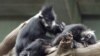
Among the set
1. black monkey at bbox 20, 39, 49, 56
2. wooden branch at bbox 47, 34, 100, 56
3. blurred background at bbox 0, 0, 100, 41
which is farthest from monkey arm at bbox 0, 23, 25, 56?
blurred background at bbox 0, 0, 100, 41

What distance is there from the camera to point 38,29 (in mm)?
1722

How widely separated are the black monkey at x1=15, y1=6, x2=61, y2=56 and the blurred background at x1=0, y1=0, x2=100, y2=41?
6.97ft

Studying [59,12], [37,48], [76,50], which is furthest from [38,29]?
[59,12]

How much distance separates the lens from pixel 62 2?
3.91m

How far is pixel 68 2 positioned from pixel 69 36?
246cm

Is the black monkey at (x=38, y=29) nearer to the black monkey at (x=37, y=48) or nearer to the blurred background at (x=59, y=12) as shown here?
the black monkey at (x=37, y=48)

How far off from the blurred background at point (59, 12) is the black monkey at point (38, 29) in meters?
2.12

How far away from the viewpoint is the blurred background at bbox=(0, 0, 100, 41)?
3968 mm

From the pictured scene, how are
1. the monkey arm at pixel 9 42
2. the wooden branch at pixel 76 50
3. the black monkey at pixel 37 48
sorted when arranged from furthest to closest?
the monkey arm at pixel 9 42 < the black monkey at pixel 37 48 < the wooden branch at pixel 76 50

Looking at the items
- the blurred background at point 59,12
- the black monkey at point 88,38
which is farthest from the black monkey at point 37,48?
the blurred background at point 59,12

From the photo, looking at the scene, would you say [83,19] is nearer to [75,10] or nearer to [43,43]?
[75,10]

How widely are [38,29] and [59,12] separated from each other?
220 centimetres

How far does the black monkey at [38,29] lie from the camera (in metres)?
1.70

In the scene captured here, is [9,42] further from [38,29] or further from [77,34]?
[77,34]
